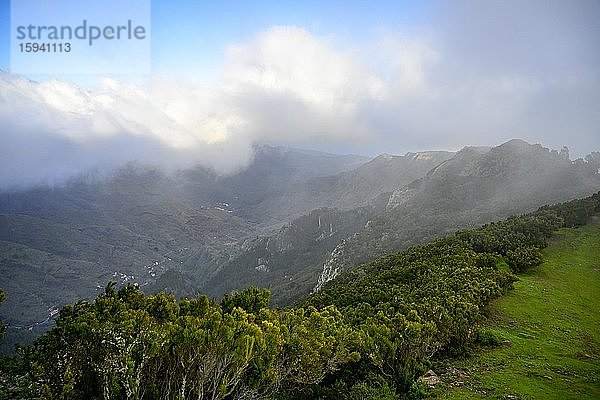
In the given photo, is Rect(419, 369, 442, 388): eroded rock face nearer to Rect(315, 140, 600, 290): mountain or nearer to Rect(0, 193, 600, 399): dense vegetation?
Rect(0, 193, 600, 399): dense vegetation

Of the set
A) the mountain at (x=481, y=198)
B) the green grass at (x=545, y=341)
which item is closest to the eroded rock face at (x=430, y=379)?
the green grass at (x=545, y=341)

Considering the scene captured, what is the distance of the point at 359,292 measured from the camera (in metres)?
50.0

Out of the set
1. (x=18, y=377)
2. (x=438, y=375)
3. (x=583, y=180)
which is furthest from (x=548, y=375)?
(x=583, y=180)

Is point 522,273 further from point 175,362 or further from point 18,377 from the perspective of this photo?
point 18,377

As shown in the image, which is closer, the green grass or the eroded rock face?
the green grass

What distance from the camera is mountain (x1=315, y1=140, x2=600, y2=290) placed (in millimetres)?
138375

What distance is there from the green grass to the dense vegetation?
6.77 feet

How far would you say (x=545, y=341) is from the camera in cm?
3178

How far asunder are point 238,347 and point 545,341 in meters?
26.6

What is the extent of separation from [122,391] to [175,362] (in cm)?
243

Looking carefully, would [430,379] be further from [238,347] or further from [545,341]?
[238,347]

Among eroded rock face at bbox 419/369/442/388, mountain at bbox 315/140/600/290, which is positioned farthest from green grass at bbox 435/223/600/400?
mountain at bbox 315/140/600/290

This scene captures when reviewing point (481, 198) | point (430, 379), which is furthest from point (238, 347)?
point (481, 198)

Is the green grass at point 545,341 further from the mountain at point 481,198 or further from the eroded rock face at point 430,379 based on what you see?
the mountain at point 481,198
